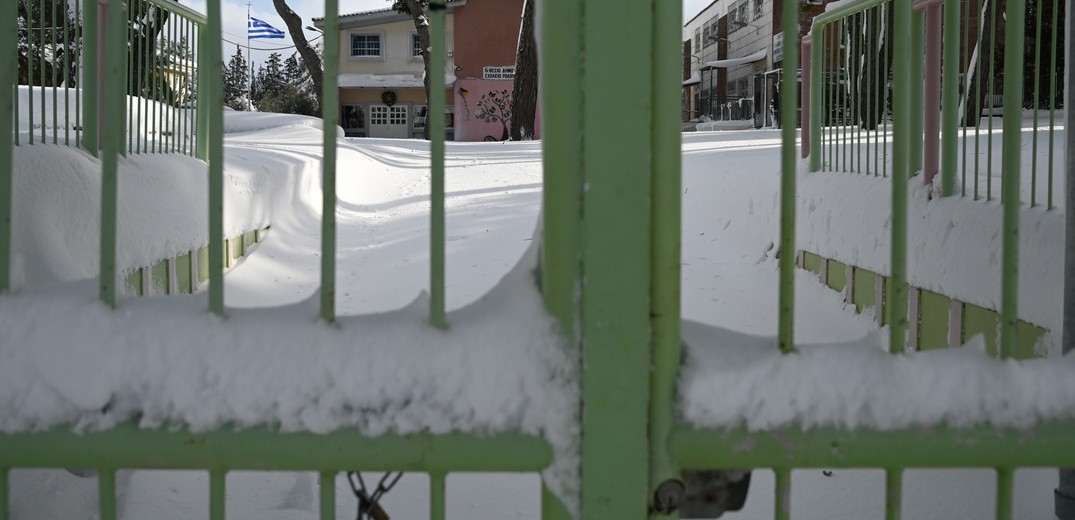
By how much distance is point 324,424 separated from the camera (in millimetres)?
1137

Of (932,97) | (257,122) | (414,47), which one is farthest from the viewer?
(414,47)

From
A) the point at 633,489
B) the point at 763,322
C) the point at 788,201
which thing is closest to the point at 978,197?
the point at 763,322

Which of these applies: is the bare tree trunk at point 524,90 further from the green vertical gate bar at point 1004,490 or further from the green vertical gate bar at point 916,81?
the green vertical gate bar at point 1004,490

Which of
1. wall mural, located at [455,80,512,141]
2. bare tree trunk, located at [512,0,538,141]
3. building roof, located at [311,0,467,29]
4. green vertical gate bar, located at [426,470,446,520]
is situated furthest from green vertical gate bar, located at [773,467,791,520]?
building roof, located at [311,0,467,29]

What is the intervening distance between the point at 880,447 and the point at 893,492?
79 millimetres

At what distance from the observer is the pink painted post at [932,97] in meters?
3.46

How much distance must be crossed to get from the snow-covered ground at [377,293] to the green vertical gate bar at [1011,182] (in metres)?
0.25

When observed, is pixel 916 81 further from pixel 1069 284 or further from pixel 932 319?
pixel 1069 284

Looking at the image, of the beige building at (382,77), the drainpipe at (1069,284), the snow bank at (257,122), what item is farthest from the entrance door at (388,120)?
the drainpipe at (1069,284)

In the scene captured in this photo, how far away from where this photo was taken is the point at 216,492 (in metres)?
1.16

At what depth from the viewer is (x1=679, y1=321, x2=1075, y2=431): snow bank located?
1.14 m

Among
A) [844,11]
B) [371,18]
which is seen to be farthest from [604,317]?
[371,18]

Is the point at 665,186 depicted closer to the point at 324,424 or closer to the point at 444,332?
the point at 444,332

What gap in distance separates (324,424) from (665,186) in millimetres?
485
